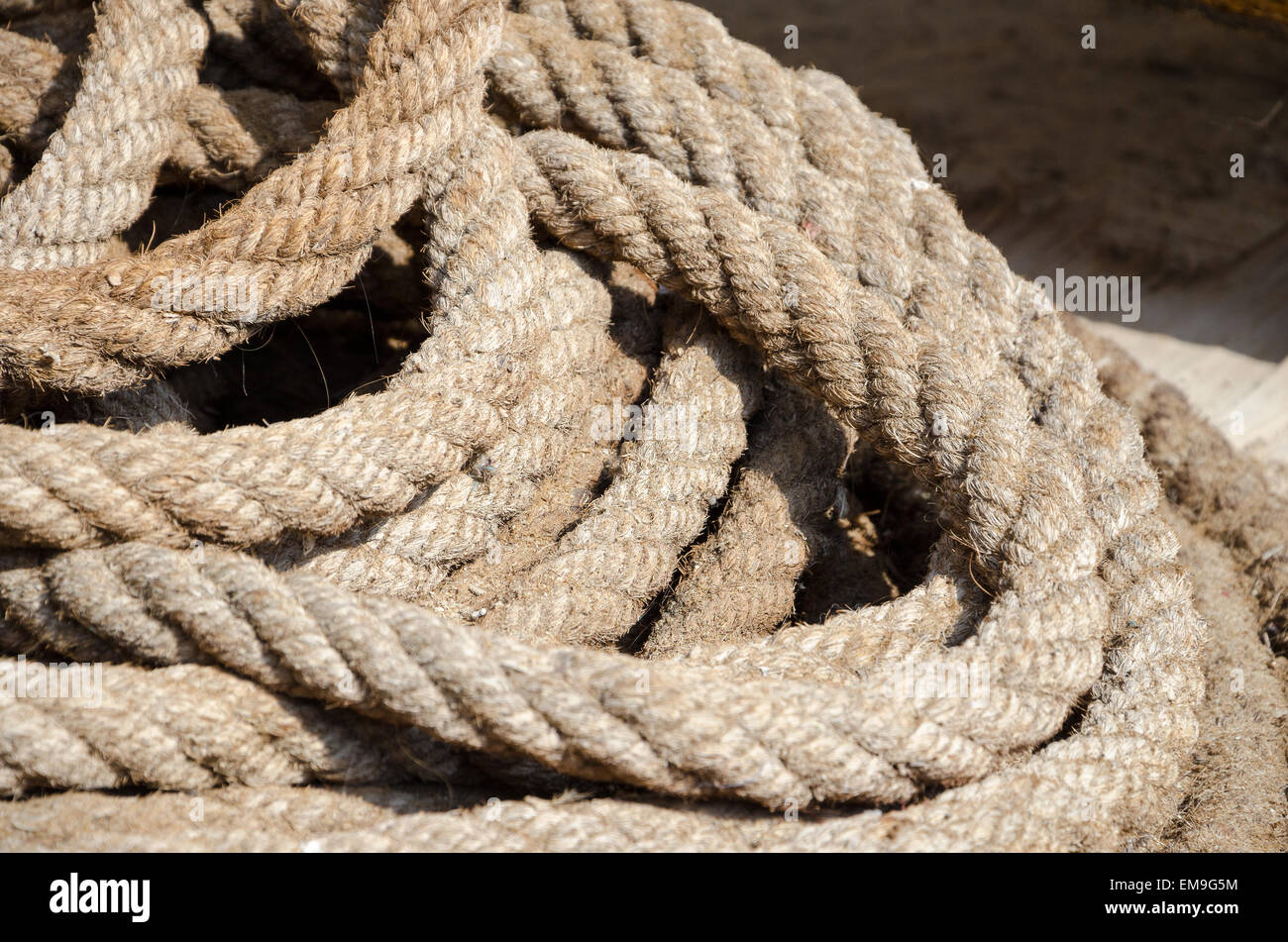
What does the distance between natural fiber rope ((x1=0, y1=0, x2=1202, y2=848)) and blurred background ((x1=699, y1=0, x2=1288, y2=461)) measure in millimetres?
1064

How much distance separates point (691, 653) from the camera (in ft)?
4.94

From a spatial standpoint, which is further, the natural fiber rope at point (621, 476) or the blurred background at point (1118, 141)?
the blurred background at point (1118, 141)

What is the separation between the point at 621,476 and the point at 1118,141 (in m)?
2.02

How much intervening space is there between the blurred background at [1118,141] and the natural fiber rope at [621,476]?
1064 millimetres

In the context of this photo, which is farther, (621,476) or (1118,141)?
(1118,141)

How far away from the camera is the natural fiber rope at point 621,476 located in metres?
1.31

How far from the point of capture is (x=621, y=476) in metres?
1.76

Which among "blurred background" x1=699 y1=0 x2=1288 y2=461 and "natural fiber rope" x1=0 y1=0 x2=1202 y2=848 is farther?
"blurred background" x1=699 y1=0 x2=1288 y2=461

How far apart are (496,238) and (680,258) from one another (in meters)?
0.30

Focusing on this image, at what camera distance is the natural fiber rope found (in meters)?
1.31

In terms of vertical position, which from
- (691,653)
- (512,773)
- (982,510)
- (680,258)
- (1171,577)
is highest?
(680,258)

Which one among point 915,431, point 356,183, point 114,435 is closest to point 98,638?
point 114,435
